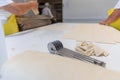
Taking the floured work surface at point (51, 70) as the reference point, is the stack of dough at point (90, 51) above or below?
below

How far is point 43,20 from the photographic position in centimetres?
226

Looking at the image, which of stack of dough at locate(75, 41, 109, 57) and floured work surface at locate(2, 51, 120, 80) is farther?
stack of dough at locate(75, 41, 109, 57)

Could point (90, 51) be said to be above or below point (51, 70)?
below

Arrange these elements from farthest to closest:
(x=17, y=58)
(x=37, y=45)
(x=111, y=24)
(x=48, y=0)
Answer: (x=48, y=0) → (x=111, y=24) → (x=37, y=45) → (x=17, y=58)

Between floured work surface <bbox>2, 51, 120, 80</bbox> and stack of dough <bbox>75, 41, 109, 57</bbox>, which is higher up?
floured work surface <bbox>2, 51, 120, 80</bbox>

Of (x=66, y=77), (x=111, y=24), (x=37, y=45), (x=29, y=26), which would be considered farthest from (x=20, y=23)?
(x=66, y=77)

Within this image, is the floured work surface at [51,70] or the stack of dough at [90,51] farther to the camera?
the stack of dough at [90,51]

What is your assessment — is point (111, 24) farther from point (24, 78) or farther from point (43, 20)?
point (24, 78)

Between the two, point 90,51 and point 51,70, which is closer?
point 51,70

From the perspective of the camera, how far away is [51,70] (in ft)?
1.16

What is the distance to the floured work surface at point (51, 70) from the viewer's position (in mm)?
330

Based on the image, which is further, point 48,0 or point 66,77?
point 48,0

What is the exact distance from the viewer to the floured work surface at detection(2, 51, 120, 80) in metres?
0.33

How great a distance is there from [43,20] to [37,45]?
1155 millimetres
